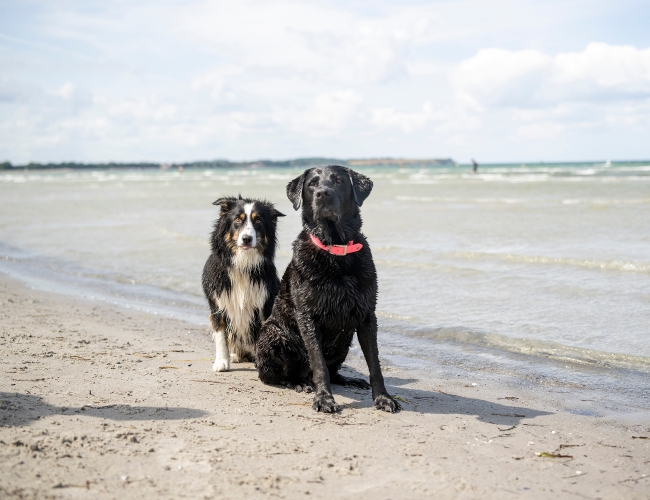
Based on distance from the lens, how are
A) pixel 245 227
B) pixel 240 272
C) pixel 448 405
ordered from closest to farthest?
pixel 448 405 < pixel 245 227 < pixel 240 272

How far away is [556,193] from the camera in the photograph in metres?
30.3

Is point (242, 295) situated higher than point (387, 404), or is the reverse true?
point (242, 295)

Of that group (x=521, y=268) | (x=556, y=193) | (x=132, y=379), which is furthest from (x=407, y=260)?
(x=556, y=193)

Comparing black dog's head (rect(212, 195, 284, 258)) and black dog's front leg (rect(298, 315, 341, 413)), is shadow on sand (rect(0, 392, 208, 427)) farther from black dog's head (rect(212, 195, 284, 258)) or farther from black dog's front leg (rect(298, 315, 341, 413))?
black dog's head (rect(212, 195, 284, 258))

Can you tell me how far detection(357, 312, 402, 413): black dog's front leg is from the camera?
4.52m

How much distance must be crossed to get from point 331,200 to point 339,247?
0.35m

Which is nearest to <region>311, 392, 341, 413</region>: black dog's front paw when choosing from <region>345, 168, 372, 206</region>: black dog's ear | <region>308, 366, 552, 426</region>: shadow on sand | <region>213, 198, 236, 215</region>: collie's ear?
<region>308, 366, 552, 426</region>: shadow on sand

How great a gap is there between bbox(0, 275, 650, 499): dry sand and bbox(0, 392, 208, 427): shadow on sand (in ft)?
0.04

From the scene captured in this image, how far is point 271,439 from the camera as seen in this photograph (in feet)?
12.4

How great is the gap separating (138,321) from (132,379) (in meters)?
2.60

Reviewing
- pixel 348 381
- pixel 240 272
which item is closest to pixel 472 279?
pixel 348 381

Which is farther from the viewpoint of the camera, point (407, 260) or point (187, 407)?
point (407, 260)

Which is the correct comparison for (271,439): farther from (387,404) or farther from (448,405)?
(448,405)

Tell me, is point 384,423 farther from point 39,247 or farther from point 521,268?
point 39,247
